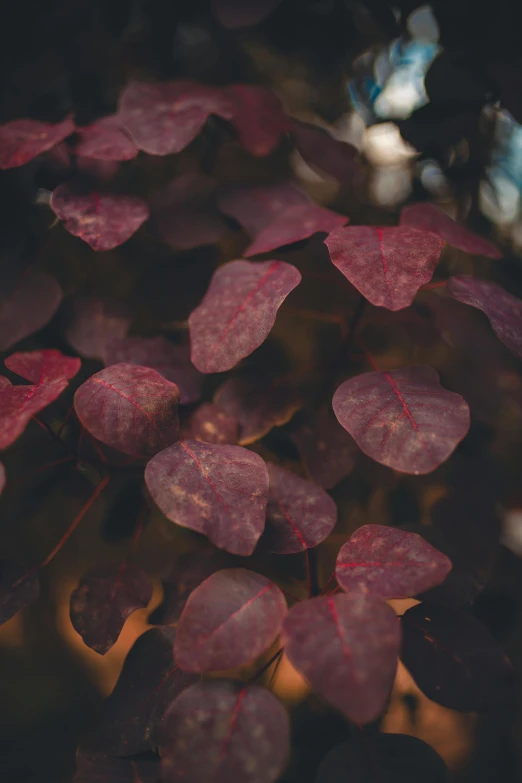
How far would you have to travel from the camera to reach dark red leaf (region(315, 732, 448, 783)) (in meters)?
0.58

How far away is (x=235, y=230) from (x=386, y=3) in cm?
56

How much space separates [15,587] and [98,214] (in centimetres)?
55

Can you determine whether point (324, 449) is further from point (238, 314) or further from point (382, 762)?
point (382, 762)

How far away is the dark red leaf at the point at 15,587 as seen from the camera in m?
0.69

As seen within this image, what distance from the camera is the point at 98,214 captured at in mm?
796

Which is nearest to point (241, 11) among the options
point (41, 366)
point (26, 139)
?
point (26, 139)

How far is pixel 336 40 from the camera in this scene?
116 centimetres

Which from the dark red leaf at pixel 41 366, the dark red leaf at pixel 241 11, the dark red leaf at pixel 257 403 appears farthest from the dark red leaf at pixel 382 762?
the dark red leaf at pixel 241 11

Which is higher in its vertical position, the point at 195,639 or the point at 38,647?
the point at 195,639

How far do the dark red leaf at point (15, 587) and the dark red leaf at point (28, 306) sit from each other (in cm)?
33

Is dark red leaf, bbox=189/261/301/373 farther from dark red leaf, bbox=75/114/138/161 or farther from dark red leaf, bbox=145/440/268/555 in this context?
dark red leaf, bbox=75/114/138/161

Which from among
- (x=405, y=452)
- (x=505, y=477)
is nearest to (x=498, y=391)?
(x=505, y=477)

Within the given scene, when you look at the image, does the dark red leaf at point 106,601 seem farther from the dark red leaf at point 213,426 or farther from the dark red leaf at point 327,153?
the dark red leaf at point 327,153

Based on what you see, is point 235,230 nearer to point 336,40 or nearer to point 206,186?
point 206,186
